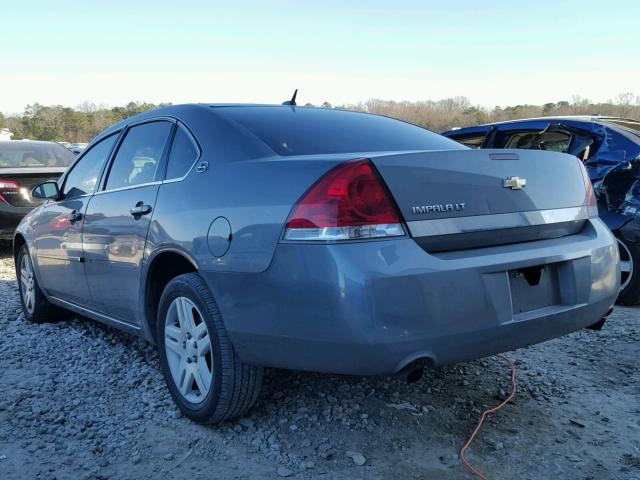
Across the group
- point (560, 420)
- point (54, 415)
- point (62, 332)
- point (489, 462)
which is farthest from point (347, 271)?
point (62, 332)

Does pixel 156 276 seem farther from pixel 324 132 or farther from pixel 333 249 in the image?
pixel 333 249

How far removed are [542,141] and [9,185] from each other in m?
6.17

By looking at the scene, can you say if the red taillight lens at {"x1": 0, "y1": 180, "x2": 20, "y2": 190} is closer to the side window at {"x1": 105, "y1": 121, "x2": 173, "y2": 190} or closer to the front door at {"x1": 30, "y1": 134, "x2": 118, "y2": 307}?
the front door at {"x1": 30, "y1": 134, "x2": 118, "y2": 307}

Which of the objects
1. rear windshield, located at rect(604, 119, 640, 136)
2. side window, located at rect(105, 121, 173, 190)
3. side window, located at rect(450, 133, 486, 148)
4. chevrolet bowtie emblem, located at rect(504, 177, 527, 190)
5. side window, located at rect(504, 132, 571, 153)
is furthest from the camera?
side window, located at rect(450, 133, 486, 148)

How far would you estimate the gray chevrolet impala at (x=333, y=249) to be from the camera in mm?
2238

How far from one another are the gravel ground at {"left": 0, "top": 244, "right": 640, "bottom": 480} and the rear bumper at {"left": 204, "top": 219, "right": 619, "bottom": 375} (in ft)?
1.61

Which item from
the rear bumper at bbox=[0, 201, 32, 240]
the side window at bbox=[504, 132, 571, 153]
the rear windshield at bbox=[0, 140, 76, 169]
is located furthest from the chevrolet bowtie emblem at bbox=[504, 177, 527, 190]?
the rear windshield at bbox=[0, 140, 76, 169]

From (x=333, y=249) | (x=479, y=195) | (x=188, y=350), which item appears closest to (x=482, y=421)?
(x=479, y=195)

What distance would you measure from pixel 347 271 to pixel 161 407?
1.56 metres

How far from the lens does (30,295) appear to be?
4957mm

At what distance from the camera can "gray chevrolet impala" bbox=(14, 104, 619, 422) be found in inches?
88.1

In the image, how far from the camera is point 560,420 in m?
2.94

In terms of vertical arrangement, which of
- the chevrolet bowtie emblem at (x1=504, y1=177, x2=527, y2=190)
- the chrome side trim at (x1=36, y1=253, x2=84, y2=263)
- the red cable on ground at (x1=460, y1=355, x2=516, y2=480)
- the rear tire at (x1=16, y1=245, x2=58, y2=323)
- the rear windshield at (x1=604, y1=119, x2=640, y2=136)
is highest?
the rear windshield at (x1=604, y1=119, x2=640, y2=136)

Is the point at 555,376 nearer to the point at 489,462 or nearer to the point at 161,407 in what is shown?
the point at 489,462
